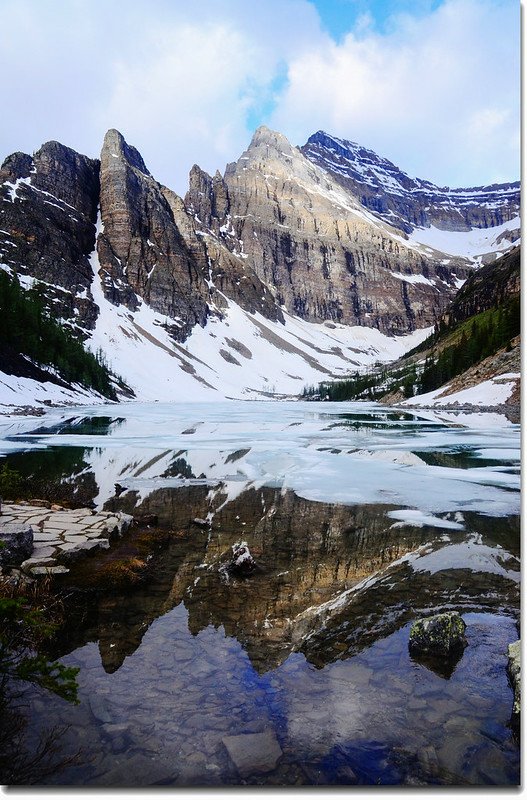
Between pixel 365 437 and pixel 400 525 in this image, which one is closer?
pixel 400 525

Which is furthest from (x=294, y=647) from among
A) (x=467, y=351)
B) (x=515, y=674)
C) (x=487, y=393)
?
(x=467, y=351)

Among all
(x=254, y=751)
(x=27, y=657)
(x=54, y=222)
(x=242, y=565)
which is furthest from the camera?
(x=54, y=222)

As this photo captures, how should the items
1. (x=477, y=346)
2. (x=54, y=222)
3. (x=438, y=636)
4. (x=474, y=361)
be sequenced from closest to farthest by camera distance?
(x=438, y=636), (x=474, y=361), (x=477, y=346), (x=54, y=222)

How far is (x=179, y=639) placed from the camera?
227 inches

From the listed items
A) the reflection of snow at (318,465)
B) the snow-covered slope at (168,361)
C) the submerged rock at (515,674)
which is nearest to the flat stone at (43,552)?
the reflection of snow at (318,465)

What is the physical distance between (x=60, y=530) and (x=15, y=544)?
199 cm

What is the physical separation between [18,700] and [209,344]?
188m

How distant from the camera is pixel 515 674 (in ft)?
15.0

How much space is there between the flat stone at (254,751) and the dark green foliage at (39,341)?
2912 inches

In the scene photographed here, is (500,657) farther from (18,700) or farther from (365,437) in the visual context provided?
(365,437)

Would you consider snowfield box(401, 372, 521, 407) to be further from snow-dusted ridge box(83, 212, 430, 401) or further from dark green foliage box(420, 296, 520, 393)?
snow-dusted ridge box(83, 212, 430, 401)

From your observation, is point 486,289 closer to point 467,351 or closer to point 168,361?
point 467,351

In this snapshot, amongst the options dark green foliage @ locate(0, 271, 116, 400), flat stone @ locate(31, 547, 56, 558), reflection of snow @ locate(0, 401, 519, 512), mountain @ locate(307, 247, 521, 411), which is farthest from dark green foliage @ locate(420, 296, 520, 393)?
flat stone @ locate(31, 547, 56, 558)

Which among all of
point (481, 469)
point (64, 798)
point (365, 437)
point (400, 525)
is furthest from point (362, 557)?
point (365, 437)
